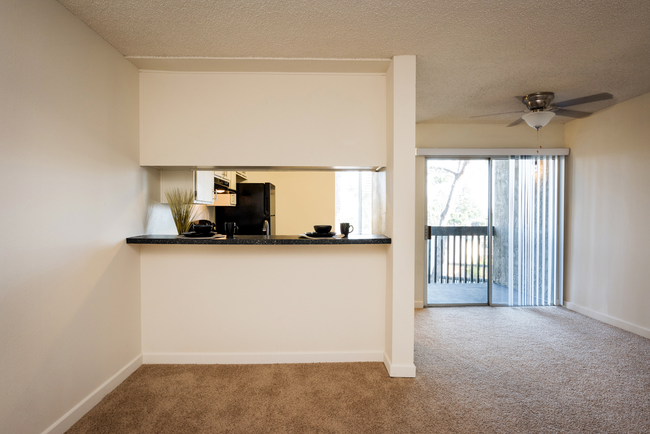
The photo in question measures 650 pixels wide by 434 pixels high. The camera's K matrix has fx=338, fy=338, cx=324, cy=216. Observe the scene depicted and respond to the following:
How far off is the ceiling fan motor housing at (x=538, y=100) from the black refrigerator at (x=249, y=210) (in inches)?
133

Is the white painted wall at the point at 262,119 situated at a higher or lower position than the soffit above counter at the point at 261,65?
lower

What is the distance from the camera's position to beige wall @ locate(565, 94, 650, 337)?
335 centimetres

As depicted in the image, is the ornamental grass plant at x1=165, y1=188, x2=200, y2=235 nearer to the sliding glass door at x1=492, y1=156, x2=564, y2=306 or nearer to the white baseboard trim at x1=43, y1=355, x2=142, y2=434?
the white baseboard trim at x1=43, y1=355, x2=142, y2=434

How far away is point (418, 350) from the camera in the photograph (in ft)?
9.66

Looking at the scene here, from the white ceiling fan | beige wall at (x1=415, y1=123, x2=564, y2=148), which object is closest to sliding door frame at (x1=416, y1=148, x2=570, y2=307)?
beige wall at (x1=415, y1=123, x2=564, y2=148)

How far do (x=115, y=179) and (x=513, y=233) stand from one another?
4380mm

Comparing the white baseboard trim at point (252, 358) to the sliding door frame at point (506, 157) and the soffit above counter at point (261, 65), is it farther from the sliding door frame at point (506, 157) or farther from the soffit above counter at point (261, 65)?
the soffit above counter at point (261, 65)

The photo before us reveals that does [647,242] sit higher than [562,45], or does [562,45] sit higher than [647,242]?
[562,45]

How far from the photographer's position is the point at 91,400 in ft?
6.77

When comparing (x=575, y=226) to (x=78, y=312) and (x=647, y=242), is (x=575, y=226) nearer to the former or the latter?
(x=647, y=242)

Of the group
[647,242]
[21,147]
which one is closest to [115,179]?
[21,147]

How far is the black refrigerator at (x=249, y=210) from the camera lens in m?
4.96

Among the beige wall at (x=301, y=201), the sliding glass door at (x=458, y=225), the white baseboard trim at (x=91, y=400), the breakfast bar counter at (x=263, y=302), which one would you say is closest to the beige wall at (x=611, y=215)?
the sliding glass door at (x=458, y=225)

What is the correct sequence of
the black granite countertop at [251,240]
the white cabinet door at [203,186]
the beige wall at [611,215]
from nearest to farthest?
the black granite countertop at [251,240]
the white cabinet door at [203,186]
the beige wall at [611,215]
